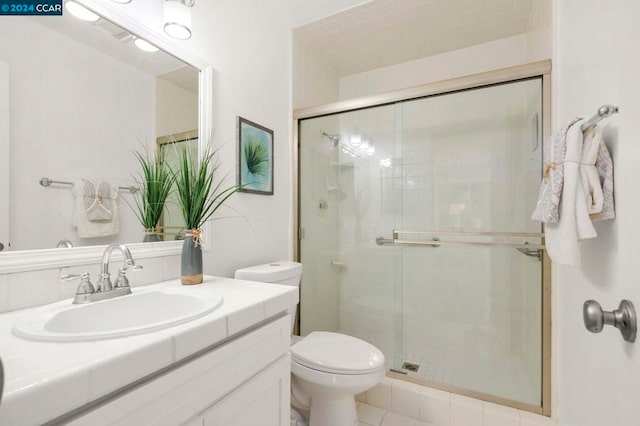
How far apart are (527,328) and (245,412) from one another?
5.21ft

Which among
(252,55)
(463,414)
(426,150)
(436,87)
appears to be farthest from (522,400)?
(252,55)

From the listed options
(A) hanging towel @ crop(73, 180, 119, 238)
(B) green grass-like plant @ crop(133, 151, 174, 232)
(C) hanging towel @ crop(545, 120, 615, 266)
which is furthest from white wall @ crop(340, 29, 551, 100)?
(A) hanging towel @ crop(73, 180, 119, 238)

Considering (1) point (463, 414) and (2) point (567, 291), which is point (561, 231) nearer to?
(2) point (567, 291)

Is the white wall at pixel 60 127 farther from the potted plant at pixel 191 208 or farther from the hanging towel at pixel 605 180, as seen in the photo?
the hanging towel at pixel 605 180

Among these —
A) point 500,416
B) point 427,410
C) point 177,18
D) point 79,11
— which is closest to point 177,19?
point 177,18

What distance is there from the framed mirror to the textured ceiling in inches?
51.7

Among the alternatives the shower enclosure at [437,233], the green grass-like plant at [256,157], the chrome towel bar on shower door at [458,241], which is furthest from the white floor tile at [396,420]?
the green grass-like plant at [256,157]

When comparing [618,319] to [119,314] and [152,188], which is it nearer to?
[119,314]

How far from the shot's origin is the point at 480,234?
5.82 ft

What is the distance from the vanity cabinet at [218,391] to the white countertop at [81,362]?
0.09 ft

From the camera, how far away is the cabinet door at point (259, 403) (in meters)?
0.72

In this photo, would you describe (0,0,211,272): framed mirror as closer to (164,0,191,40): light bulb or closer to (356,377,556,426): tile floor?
(164,0,191,40): light bulb

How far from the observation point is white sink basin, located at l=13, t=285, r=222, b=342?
23.7 inches

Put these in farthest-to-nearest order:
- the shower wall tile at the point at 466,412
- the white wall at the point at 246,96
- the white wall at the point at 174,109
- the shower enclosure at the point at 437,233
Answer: the shower enclosure at the point at 437,233
the shower wall tile at the point at 466,412
the white wall at the point at 246,96
the white wall at the point at 174,109
